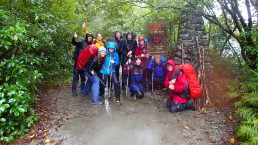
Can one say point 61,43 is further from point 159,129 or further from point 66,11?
point 159,129

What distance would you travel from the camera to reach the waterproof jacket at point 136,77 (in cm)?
763

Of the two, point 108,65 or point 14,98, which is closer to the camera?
point 14,98

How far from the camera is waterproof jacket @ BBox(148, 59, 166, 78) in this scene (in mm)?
8086

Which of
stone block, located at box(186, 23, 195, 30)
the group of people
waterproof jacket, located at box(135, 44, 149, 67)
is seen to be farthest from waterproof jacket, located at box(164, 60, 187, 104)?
stone block, located at box(186, 23, 195, 30)

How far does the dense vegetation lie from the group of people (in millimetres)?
1388

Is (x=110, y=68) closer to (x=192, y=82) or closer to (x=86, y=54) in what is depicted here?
(x=86, y=54)

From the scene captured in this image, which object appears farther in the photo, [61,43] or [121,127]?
[61,43]

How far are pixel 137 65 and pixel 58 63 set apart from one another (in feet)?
13.2

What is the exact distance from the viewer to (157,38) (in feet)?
26.0

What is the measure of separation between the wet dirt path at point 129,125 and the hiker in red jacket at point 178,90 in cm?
22

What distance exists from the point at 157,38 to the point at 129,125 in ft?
11.6

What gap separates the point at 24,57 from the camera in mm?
5496

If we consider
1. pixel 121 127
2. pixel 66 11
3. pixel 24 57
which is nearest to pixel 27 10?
pixel 24 57

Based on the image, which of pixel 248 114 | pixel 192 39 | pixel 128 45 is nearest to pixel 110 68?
pixel 128 45
